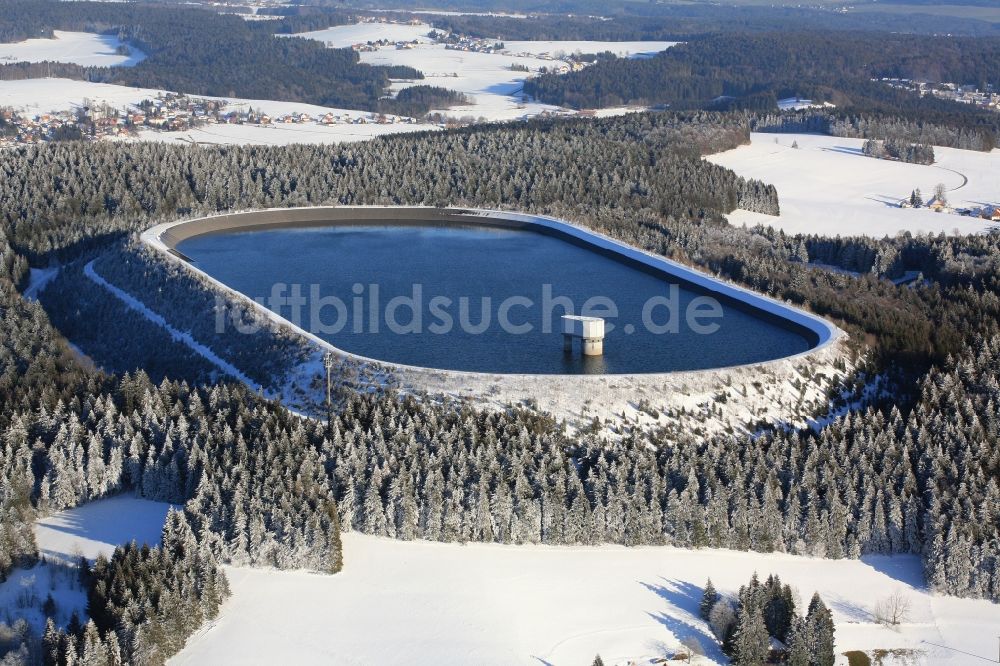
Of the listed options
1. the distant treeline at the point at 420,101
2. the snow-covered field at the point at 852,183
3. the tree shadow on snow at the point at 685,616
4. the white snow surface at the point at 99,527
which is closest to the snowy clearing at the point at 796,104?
the snow-covered field at the point at 852,183

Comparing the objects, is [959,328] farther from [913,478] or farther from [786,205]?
[786,205]

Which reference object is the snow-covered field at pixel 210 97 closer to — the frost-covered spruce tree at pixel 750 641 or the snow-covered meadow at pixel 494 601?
the snow-covered meadow at pixel 494 601

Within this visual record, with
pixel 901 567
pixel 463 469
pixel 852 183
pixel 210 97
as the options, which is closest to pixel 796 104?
pixel 852 183

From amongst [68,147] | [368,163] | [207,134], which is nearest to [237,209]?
[368,163]

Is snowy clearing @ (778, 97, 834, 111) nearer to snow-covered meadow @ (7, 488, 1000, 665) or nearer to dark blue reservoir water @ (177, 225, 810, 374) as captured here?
dark blue reservoir water @ (177, 225, 810, 374)

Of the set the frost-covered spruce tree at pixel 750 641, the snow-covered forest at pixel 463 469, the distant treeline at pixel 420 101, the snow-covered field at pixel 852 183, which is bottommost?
the distant treeline at pixel 420 101

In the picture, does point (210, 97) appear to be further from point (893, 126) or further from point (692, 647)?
point (692, 647)
